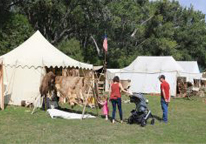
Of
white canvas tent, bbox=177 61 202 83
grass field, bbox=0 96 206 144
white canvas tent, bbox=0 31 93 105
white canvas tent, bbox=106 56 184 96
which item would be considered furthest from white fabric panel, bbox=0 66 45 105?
white canvas tent, bbox=177 61 202 83

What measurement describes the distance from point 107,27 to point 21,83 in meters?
18.0

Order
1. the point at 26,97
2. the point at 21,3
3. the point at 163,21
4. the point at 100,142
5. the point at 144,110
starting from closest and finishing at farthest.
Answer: the point at 100,142 → the point at 144,110 → the point at 26,97 → the point at 21,3 → the point at 163,21

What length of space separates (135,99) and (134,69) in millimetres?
17195

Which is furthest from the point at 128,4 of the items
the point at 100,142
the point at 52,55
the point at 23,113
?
the point at 100,142

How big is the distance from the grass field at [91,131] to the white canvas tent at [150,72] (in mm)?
13878

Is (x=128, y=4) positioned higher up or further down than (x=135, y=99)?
higher up

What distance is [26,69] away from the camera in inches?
604

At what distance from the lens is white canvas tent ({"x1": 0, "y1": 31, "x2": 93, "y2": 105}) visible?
49.5ft

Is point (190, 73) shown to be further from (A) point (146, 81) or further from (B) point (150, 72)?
(A) point (146, 81)

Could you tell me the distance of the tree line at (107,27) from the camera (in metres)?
28.7

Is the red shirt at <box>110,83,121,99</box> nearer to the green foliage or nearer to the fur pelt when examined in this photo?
the fur pelt

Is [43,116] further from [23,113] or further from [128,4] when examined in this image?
[128,4]

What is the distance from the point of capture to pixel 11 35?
90.3 feet

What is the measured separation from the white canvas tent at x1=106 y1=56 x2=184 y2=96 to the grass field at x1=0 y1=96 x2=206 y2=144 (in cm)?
1388
